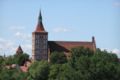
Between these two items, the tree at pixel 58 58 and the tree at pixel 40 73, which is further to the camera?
the tree at pixel 58 58

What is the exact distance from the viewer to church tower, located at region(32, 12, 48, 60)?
109125 millimetres

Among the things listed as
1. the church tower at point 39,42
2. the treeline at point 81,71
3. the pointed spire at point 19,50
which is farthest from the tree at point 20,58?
the treeline at point 81,71

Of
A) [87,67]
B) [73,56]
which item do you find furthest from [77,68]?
[73,56]

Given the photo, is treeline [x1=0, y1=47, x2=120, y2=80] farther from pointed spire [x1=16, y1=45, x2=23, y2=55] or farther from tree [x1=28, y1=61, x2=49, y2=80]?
pointed spire [x1=16, y1=45, x2=23, y2=55]

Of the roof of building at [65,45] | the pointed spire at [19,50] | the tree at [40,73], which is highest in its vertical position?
the roof of building at [65,45]

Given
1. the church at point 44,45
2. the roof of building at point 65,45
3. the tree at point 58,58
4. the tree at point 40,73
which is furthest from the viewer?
the roof of building at point 65,45

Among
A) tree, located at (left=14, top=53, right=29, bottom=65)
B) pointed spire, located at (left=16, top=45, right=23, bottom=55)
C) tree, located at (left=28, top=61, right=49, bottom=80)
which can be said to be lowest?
tree, located at (left=28, top=61, right=49, bottom=80)

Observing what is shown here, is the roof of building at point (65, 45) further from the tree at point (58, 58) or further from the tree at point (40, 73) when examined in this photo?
the tree at point (40, 73)

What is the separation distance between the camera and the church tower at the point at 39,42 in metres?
109

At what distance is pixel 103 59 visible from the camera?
7612 cm

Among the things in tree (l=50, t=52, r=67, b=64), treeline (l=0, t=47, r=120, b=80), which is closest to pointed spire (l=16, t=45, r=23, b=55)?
tree (l=50, t=52, r=67, b=64)

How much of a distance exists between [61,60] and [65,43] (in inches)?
621

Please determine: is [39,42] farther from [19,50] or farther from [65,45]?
[19,50]

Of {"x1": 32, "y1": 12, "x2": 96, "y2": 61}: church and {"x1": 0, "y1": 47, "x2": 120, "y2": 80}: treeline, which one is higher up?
{"x1": 32, "y1": 12, "x2": 96, "y2": 61}: church
